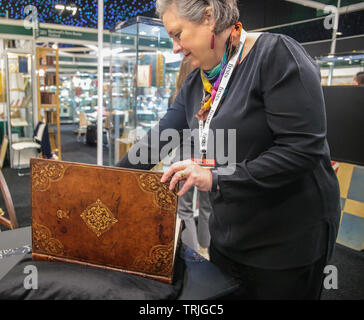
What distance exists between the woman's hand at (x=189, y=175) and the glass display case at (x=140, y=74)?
2.95 m

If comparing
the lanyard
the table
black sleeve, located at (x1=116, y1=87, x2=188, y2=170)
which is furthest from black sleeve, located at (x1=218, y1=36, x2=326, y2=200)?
black sleeve, located at (x1=116, y1=87, x2=188, y2=170)

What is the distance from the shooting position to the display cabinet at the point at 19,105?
609 cm

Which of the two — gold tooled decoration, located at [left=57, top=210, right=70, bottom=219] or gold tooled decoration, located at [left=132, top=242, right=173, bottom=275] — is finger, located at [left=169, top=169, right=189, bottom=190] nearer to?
gold tooled decoration, located at [left=132, top=242, right=173, bottom=275]

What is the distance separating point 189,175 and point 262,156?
0.63 ft

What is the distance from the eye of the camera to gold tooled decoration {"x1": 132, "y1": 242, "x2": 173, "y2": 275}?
2.64ft

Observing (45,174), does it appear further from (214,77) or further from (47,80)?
(47,80)

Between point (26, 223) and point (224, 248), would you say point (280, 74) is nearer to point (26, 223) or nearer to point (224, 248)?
point (224, 248)

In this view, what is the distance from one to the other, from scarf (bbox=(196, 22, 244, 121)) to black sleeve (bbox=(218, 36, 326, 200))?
0.49ft

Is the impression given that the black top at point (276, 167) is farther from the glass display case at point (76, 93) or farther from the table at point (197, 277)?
the glass display case at point (76, 93)

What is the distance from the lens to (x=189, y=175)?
749 millimetres

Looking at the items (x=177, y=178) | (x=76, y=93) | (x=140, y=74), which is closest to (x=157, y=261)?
(x=177, y=178)

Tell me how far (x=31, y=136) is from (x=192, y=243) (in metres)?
5.49

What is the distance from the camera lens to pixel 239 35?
0.85 meters
